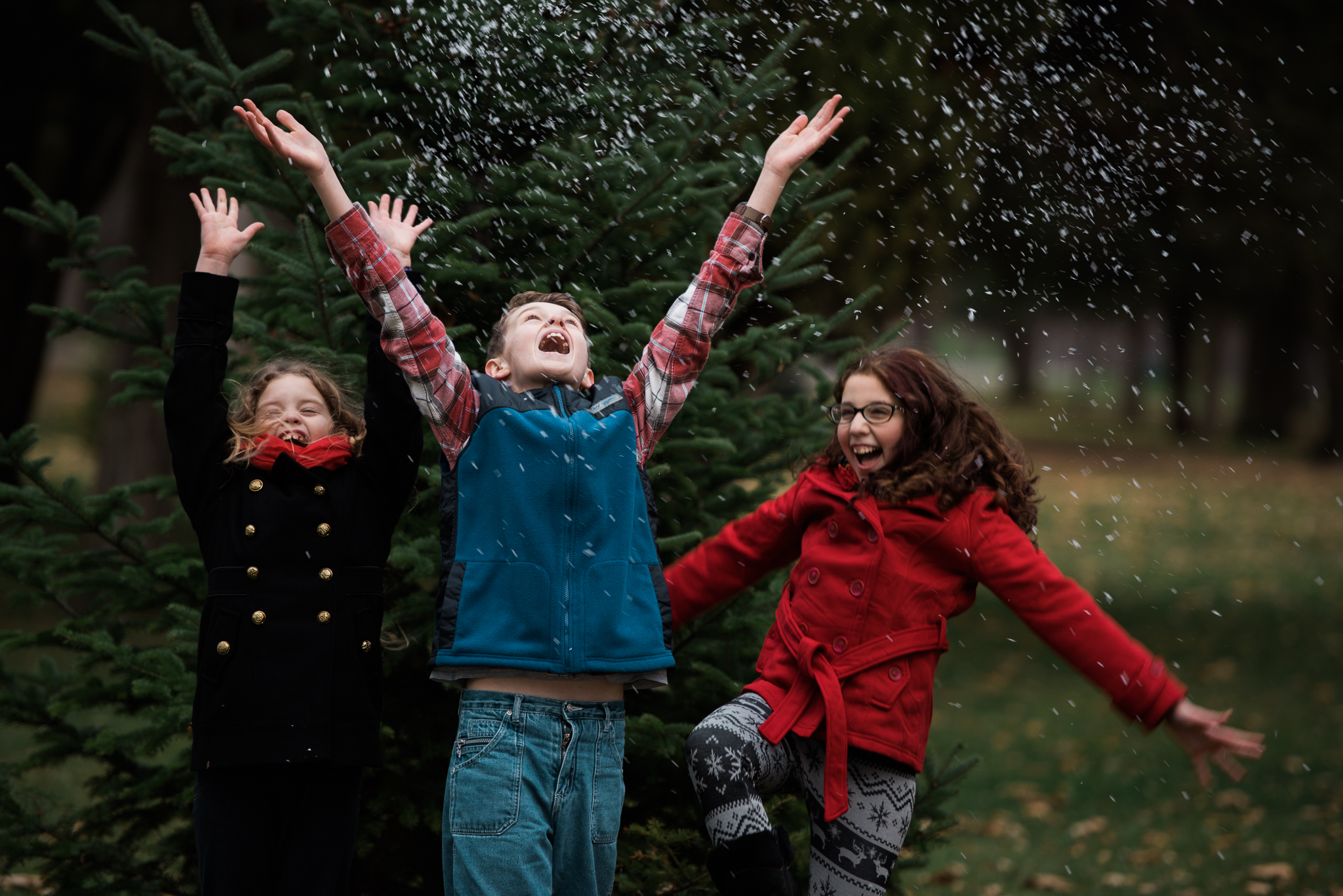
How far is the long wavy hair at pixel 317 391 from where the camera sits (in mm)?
3143

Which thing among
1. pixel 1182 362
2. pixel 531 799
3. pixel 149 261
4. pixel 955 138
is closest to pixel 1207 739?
pixel 531 799

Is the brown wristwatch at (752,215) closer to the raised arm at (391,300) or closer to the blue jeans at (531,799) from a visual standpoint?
the raised arm at (391,300)

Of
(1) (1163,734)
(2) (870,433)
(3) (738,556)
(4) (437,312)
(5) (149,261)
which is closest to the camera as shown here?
(2) (870,433)

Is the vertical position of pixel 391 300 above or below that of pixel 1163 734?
above

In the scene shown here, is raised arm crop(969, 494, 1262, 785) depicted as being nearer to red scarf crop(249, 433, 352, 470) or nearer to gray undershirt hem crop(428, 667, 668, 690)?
gray undershirt hem crop(428, 667, 668, 690)

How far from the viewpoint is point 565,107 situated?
4066 mm

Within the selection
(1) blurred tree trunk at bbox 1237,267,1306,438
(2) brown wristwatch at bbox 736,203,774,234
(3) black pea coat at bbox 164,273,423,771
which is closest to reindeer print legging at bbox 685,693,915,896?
(3) black pea coat at bbox 164,273,423,771

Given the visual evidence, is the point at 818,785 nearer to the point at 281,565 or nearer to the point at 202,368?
the point at 281,565

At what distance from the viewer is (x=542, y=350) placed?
3.03m

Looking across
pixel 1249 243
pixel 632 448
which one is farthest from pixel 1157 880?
pixel 1249 243

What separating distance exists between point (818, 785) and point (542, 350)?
129 cm

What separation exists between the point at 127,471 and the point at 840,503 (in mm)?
10276

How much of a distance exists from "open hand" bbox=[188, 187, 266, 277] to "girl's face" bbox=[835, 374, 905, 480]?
1.60 meters

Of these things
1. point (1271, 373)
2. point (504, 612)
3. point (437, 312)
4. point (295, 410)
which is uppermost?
point (1271, 373)
